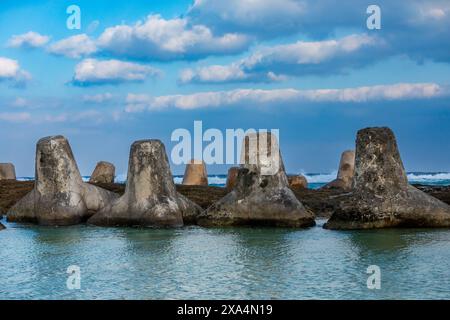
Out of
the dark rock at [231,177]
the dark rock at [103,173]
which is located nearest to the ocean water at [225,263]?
the dark rock at [231,177]

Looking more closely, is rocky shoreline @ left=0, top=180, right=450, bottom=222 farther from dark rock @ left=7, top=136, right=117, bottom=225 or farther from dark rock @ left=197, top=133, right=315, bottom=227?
dark rock @ left=197, top=133, right=315, bottom=227

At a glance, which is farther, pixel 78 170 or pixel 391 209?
pixel 78 170

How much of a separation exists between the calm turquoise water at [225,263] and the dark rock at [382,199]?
31.1 inches

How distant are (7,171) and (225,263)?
30117mm

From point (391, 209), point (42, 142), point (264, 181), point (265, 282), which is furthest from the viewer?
point (42, 142)

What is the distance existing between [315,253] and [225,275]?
3.09 metres

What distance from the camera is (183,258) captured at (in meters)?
15.0

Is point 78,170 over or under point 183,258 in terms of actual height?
over

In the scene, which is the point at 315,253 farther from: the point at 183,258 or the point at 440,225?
the point at 440,225

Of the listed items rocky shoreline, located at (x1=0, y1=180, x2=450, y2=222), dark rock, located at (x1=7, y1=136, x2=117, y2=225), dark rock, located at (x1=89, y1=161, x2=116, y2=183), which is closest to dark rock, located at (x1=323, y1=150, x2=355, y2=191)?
rocky shoreline, located at (x1=0, y1=180, x2=450, y2=222)

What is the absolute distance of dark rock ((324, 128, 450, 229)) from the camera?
65.7 feet

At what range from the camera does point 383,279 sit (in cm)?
1243
